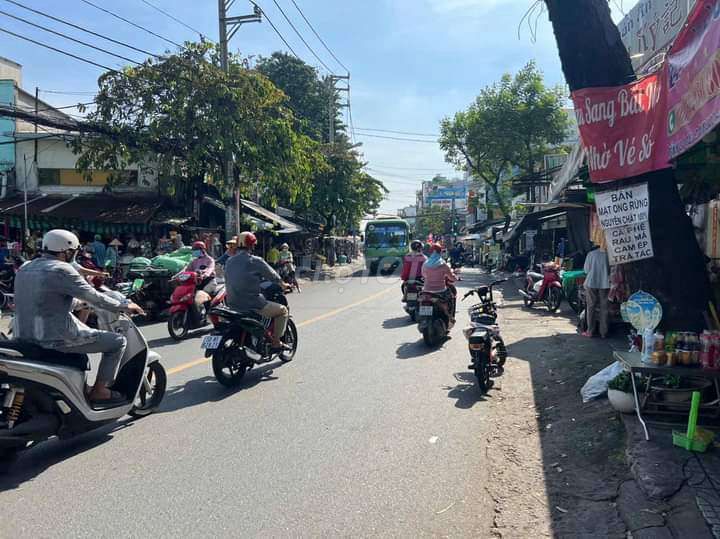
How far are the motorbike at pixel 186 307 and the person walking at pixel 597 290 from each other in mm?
6686

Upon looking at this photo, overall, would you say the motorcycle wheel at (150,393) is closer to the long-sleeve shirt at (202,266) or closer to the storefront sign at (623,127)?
the storefront sign at (623,127)

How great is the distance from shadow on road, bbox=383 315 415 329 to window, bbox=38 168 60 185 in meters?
18.6

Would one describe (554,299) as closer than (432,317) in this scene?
No

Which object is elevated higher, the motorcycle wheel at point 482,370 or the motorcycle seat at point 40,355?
the motorcycle seat at point 40,355

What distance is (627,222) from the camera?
5664 mm

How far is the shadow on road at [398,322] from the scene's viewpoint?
11.6m

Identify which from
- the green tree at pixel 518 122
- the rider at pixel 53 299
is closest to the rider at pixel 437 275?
the rider at pixel 53 299

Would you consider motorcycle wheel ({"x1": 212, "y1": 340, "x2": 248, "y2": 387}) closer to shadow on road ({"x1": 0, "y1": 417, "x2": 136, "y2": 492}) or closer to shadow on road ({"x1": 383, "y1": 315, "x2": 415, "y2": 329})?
shadow on road ({"x1": 0, "y1": 417, "x2": 136, "y2": 492})

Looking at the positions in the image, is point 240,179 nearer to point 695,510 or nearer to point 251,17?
point 251,17

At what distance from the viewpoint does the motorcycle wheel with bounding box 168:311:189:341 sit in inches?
388

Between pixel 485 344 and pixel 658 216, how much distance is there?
7.22 ft

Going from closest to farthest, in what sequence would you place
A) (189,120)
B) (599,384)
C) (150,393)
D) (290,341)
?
1. (150,393)
2. (599,384)
3. (290,341)
4. (189,120)

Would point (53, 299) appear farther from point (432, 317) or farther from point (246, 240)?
point (432, 317)

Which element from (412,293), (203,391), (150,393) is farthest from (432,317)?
(150,393)
